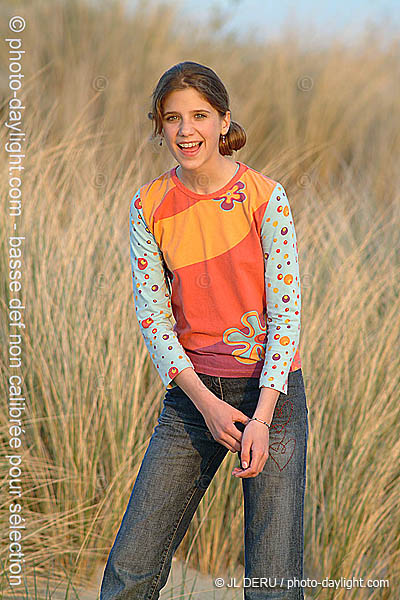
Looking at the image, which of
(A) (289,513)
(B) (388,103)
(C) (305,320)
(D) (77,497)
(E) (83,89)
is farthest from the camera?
(B) (388,103)

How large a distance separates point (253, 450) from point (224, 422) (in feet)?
0.30

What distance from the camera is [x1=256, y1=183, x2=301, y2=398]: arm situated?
1693 millimetres

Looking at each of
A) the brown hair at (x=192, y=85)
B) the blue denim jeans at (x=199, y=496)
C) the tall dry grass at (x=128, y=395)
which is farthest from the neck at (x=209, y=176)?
the tall dry grass at (x=128, y=395)

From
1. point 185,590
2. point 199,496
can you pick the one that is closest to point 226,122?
point 199,496

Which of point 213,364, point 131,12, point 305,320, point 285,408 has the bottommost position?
point 285,408

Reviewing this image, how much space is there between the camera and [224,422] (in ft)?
5.35

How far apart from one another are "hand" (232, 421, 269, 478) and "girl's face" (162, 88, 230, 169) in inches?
25.4

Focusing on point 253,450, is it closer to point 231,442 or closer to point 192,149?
point 231,442

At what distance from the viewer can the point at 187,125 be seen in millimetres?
1718

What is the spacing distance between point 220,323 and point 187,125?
0.49 meters

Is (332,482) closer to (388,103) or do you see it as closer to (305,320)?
(305,320)

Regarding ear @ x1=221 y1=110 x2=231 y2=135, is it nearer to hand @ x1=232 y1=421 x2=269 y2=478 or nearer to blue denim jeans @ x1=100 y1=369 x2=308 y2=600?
blue denim jeans @ x1=100 y1=369 x2=308 y2=600

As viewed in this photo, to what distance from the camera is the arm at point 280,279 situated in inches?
66.7

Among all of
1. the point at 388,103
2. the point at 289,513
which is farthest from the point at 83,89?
the point at 289,513
